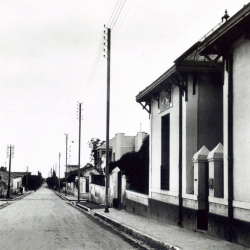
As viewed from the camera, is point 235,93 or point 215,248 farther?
point 235,93

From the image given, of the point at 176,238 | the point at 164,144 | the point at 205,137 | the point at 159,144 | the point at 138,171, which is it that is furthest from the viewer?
the point at 138,171

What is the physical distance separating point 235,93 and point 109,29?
1492 centimetres

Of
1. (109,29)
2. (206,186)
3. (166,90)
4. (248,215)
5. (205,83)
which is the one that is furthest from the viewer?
(109,29)

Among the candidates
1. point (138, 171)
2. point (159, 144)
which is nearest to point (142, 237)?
point (159, 144)

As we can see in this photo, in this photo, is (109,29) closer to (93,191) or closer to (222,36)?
(222,36)

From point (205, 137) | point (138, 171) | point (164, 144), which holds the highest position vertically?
point (205, 137)

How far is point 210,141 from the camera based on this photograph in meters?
14.3

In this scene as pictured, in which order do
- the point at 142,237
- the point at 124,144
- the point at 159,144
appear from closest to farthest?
the point at 142,237 < the point at 159,144 < the point at 124,144

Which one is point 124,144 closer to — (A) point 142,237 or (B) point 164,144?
(B) point 164,144

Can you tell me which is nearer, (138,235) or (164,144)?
(138,235)

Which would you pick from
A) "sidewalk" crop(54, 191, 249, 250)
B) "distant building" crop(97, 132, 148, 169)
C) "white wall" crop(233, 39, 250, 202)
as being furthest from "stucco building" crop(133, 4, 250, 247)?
"distant building" crop(97, 132, 148, 169)

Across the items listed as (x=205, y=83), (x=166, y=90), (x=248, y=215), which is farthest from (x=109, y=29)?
(x=248, y=215)

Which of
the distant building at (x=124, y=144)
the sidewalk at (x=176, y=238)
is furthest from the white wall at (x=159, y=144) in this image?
the distant building at (x=124, y=144)

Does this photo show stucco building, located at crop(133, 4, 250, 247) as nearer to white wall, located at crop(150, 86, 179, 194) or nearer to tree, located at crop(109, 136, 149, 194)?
white wall, located at crop(150, 86, 179, 194)
